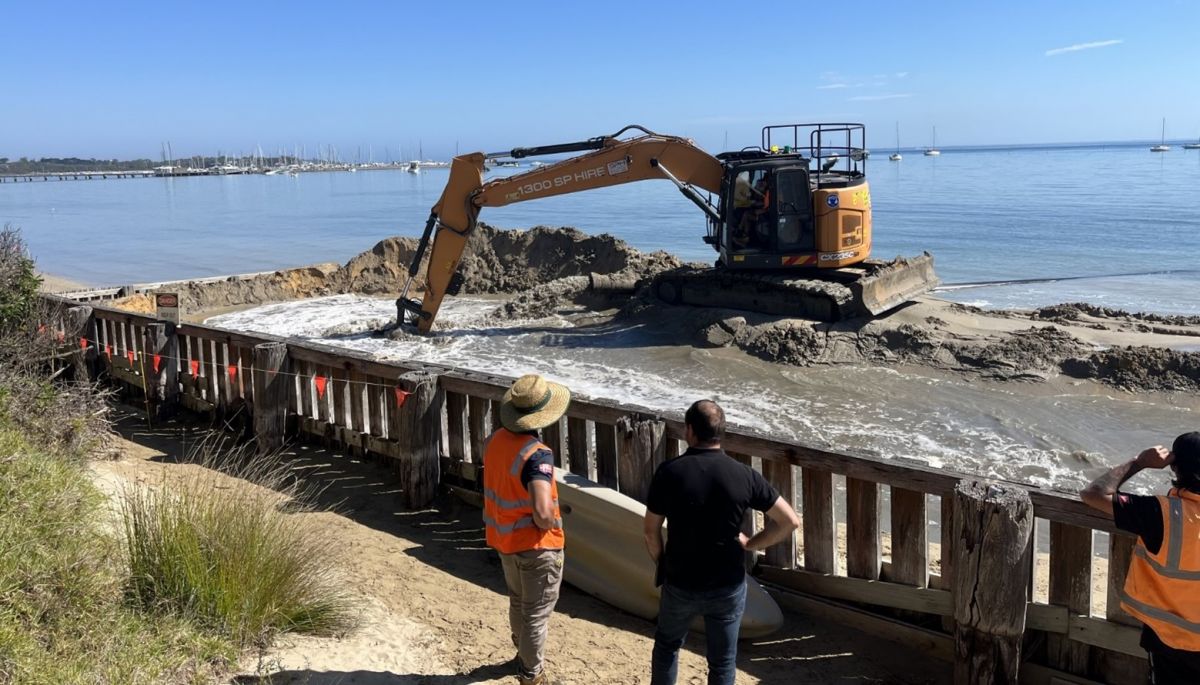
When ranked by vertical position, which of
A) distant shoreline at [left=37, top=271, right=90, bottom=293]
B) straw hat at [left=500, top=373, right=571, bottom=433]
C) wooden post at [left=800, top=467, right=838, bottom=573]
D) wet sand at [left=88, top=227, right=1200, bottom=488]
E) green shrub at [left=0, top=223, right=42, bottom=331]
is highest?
green shrub at [left=0, top=223, right=42, bottom=331]

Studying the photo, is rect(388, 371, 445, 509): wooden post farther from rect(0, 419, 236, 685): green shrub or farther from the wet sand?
the wet sand

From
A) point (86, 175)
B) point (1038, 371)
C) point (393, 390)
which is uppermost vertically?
point (86, 175)

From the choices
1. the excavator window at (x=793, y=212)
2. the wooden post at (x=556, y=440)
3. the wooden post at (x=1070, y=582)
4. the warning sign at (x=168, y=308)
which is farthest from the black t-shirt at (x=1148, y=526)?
the excavator window at (x=793, y=212)

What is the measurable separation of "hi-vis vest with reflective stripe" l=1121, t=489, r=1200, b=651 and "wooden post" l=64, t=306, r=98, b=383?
1120cm

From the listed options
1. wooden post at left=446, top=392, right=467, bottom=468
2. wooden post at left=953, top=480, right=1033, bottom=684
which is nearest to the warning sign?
wooden post at left=446, top=392, right=467, bottom=468

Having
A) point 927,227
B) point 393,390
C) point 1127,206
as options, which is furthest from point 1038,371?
point 1127,206

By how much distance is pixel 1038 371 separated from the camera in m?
13.0

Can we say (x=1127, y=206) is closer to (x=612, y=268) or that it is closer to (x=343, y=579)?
(x=612, y=268)

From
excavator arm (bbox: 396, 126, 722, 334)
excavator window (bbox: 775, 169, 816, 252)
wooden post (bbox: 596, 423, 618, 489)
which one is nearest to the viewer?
wooden post (bbox: 596, 423, 618, 489)

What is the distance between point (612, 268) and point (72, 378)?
12.8 meters

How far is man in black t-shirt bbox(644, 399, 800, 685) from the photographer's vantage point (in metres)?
3.91

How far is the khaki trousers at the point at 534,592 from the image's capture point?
4.57m

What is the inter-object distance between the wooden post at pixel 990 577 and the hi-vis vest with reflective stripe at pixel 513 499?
2.01m

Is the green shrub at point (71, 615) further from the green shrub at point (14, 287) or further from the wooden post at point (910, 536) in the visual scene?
the green shrub at point (14, 287)
